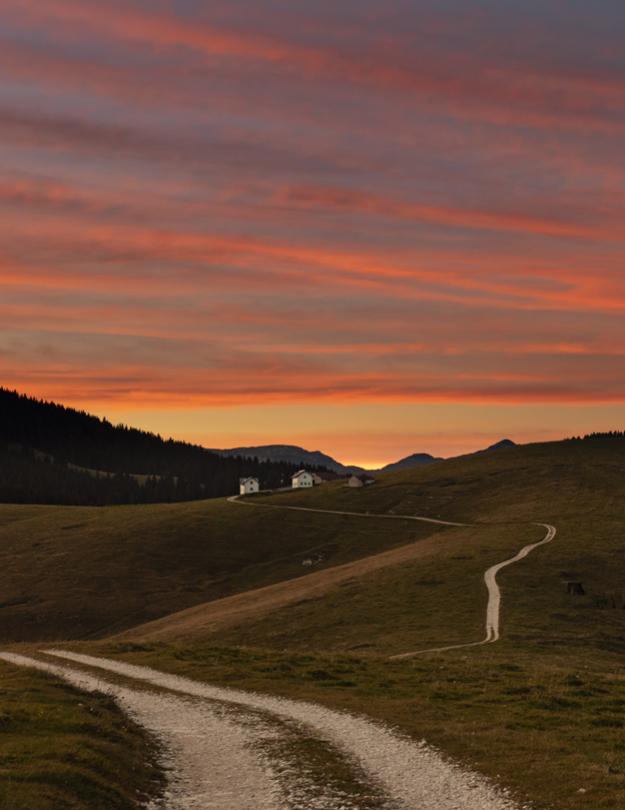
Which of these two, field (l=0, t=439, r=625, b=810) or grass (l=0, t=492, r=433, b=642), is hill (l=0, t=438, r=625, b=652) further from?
field (l=0, t=439, r=625, b=810)

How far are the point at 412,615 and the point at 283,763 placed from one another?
212 ft

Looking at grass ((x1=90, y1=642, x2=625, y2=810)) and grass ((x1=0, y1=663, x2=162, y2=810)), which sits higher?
grass ((x1=0, y1=663, x2=162, y2=810))

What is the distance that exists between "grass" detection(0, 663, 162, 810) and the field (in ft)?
35.5

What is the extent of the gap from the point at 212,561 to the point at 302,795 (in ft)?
481

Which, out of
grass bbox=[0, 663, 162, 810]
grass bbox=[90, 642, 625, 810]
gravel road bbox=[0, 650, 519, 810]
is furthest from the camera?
grass bbox=[90, 642, 625, 810]

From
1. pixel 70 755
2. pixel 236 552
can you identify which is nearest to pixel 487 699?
pixel 70 755

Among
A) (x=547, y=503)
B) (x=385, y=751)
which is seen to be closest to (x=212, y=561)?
(x=547, y=503)

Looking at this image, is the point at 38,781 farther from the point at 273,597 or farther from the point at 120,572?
the point at 120,572

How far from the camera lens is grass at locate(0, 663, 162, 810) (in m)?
24.6

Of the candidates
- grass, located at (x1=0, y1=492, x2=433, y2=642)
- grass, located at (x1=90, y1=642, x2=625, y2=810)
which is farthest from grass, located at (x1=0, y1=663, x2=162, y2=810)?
grass, located at (x1=0, y1=492, x2=433, y2=642)

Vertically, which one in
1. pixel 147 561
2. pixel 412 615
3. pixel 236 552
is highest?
pixel 236 552

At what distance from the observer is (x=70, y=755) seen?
28828 millimetres

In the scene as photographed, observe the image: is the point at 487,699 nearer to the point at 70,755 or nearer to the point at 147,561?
the point at 70,755

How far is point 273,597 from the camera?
12038cm
